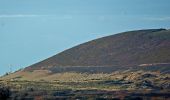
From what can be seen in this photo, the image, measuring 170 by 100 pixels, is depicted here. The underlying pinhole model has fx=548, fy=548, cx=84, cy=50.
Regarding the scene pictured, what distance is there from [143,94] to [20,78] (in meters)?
76.8

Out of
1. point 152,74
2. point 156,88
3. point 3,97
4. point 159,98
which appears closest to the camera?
point 3,97

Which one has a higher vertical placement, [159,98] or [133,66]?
[133,66]

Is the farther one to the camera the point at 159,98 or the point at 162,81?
the point at 162,81

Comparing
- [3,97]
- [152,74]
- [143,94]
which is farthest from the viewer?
[152,74]

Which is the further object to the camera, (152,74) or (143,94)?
(152,74)

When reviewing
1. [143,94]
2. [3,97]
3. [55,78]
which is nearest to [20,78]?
[55,78]

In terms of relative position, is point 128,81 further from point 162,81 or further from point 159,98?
point 159,98

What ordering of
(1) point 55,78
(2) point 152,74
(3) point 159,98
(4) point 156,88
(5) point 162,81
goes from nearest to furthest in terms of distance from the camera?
(3) point 159,98 < (4) point 156,88 < (5) point 162,81 < (2) point 152,74 < (1) point 55,78

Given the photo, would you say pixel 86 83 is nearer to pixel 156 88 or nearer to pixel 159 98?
pixel 156 88

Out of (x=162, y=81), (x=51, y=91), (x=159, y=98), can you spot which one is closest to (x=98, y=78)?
(x=162, y=81)

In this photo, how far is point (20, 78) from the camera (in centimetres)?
19988

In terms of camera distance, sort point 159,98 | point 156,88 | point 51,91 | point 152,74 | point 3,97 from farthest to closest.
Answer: point 152,74
point 156,88
point 51,91
point 159,98
point 3,97

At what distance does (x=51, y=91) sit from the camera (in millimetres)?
142250

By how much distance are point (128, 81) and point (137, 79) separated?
320cm
